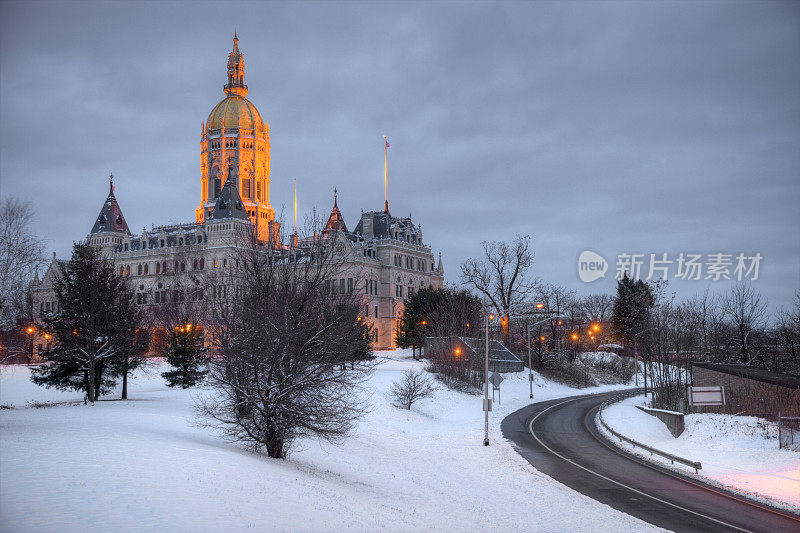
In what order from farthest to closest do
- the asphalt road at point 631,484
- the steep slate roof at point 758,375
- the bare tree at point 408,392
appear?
1. the bare tree at point 408,392
2. the steep slate roof at point 758,375
3. the asphalt road at point 631,484

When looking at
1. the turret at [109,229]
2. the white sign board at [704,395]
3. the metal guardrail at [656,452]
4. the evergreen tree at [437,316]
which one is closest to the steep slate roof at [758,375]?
the white sign board at [704,395]

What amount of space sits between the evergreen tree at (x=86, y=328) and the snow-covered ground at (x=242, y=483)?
4450mm

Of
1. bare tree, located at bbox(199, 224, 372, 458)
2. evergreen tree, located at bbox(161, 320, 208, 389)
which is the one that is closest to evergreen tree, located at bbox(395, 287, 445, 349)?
evergreen tree, located at bbox(161, 320, 208, 389)

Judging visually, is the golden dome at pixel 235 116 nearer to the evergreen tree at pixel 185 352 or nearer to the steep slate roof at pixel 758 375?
the evergreen tree at pixel 185 352

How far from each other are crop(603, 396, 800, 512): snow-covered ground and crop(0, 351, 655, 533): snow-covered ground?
6297 mm

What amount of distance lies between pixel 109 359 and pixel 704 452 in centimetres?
3255

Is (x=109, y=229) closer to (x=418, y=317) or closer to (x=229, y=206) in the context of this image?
(x=229, y=206)

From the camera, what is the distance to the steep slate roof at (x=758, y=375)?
124ft

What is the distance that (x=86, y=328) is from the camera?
39.7 meters

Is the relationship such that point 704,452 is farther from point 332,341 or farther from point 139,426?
point 139,426

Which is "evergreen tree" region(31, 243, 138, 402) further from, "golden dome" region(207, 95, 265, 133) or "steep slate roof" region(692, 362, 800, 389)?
"golden dome" region(207, 95, 265, 133)

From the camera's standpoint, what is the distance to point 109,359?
41938 mm

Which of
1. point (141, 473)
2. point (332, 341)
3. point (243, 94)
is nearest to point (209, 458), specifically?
point (141, 473)

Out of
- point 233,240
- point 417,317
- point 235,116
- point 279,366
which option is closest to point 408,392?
point 279,366
